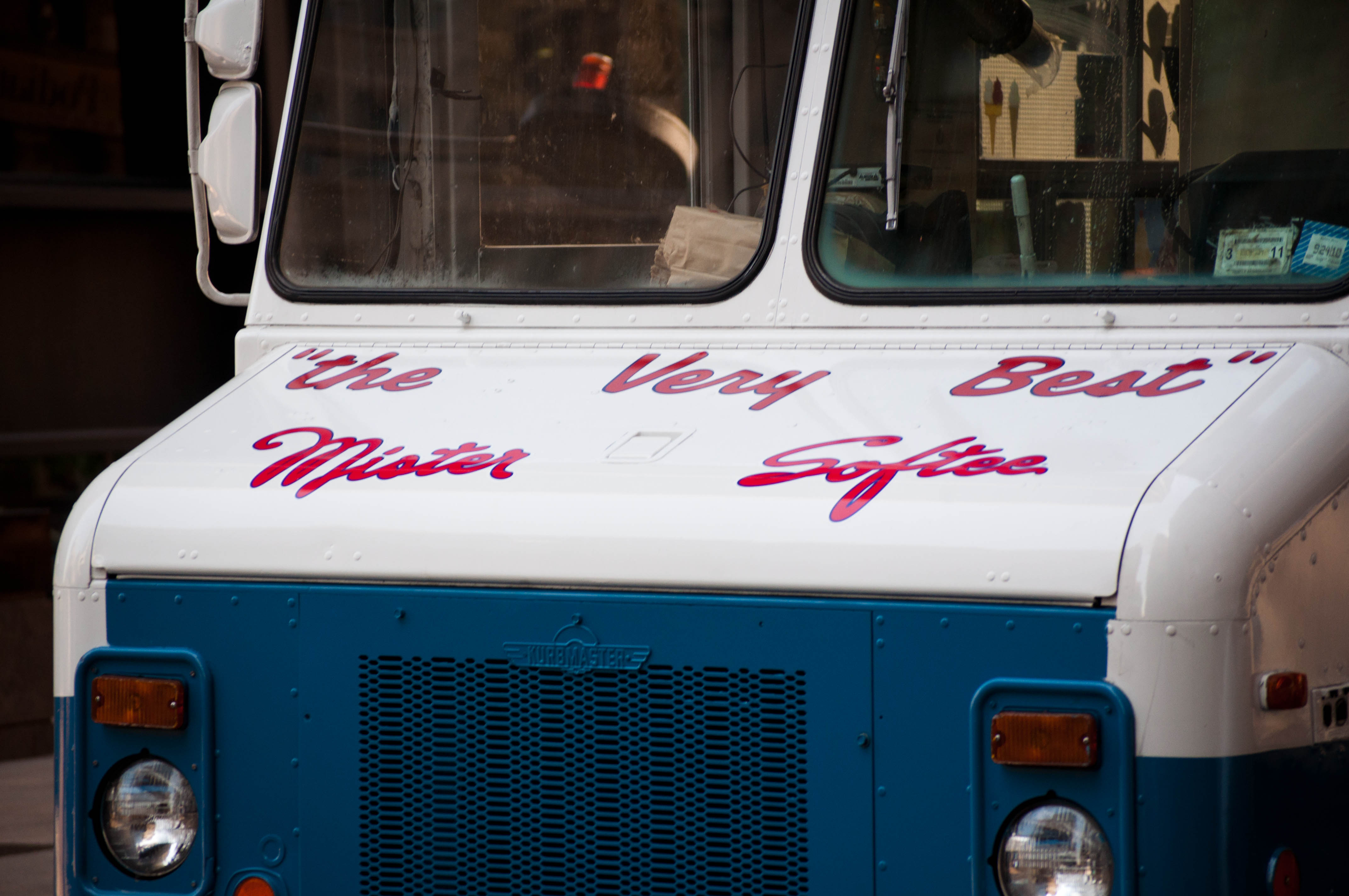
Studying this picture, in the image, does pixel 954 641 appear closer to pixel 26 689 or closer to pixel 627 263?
pixel 627 263

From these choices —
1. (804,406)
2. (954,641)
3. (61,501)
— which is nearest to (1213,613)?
(954,641)

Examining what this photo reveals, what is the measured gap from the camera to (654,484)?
2627mm

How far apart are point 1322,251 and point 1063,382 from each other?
527mm

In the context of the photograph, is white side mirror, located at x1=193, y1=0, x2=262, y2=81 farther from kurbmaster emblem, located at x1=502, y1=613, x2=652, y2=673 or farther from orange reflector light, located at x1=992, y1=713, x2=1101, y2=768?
orange reflector light, located at x1=992, y1=713, x2=1101, y2=768

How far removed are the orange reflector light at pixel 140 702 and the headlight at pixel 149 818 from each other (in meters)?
0.08

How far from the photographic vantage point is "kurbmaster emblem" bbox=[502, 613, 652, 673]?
→ 255cm

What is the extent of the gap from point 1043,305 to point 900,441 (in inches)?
20.4

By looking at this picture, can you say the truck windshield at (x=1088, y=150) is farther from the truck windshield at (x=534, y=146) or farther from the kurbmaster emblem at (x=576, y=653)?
the kurbmaster emblem at (x=576, y=653)

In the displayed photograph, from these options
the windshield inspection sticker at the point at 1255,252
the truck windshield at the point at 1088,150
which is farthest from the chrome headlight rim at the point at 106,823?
the windshield inspection sticker at the point at 1255,252

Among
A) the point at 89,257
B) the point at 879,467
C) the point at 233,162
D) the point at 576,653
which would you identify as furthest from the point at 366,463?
the point at 89,257

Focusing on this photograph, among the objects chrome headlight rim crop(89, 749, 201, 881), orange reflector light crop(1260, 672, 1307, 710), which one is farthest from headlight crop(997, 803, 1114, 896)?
chrome headlight rim crop(89, 749, 201, 881)

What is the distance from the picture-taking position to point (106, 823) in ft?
9.42

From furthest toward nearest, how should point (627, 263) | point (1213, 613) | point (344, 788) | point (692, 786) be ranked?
point (627, 263)
point (344, 788)
point (692, 786)
point (1213, 613)

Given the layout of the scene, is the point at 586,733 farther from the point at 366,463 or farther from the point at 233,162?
the point at 233,162
